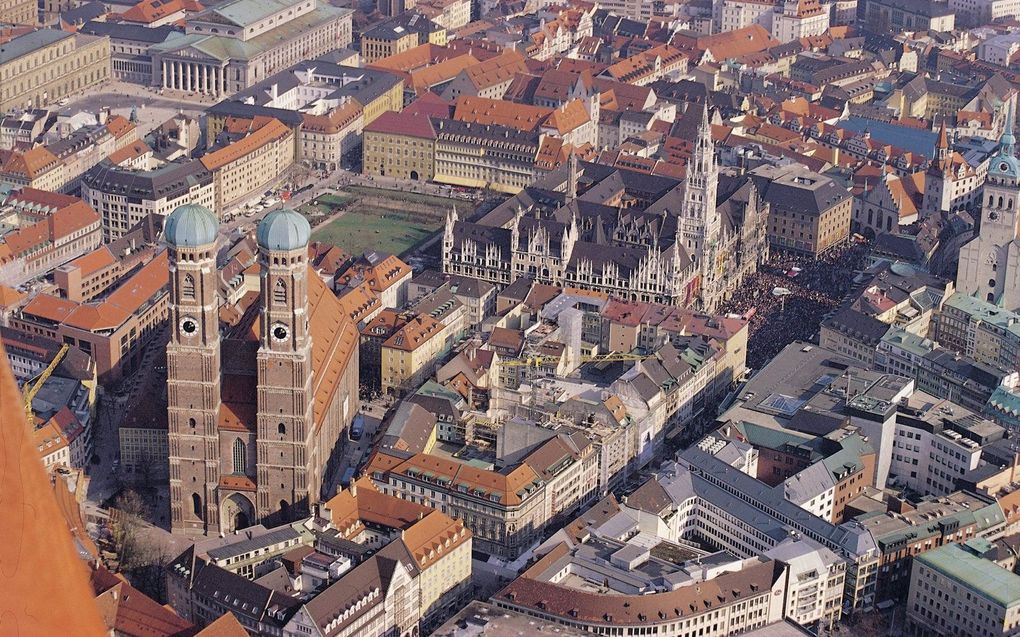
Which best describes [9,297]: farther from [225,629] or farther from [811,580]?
[811,580]

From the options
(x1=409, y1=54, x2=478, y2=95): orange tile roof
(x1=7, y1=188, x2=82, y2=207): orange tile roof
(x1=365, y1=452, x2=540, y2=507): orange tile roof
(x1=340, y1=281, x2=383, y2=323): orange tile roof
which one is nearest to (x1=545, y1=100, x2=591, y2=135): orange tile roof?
(x1=409, y1=54, x2=478, y2=95): orange tile roof

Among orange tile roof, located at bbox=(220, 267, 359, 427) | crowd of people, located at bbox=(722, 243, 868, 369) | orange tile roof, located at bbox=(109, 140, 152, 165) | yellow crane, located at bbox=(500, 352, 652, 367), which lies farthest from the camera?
orange tile roof, located at bbox=(109, 140, 152, 165)

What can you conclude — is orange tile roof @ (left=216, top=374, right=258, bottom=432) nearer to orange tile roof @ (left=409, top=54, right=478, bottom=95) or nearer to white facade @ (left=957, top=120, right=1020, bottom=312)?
white facade @ (left=957, top=120, right=1020, bottom=312)

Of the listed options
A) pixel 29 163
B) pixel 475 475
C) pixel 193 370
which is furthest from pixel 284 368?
pixel 29 163

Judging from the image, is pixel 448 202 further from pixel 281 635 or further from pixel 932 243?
pixel 281 635

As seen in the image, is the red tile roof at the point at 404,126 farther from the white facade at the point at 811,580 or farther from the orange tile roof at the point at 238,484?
the white facade at the point at 811,580

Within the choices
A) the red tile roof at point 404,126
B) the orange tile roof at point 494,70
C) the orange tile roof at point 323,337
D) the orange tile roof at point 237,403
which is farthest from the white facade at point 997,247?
the orange tile roof at point 494,70
